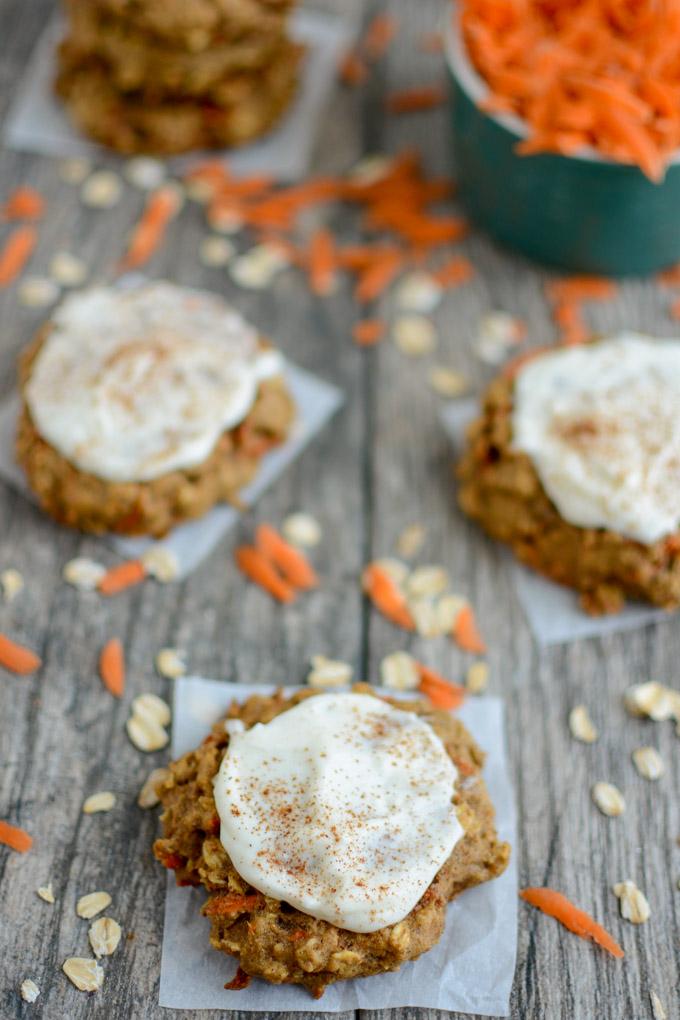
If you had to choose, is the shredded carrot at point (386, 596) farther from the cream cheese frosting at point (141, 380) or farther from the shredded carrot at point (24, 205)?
the shredded carrot at point (24, 205)

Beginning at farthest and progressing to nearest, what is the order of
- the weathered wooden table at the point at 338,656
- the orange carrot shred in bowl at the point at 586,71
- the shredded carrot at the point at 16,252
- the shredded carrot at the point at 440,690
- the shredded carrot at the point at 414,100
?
the shredded carrot at the point at 414,100 < the shredded carrot at the point at 16,252 < the orange carrot shred in bowl at the point at 586,71 < the shredded carrot at the point at 440,690 < the weathered wooden table at the point at 338,656

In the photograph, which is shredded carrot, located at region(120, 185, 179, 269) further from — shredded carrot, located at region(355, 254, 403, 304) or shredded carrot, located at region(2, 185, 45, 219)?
shredded carrot, located at region(355, 254, 403, 304)

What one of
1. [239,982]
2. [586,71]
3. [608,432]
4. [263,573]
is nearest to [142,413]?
[263,573]

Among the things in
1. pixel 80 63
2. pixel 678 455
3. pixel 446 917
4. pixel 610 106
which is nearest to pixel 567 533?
pixel 678 455

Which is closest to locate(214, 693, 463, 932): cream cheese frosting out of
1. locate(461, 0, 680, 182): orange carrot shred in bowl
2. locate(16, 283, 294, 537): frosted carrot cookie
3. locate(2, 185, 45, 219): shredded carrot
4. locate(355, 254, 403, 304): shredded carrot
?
locate(16, 283, 294, 537): frosted carrot cookie

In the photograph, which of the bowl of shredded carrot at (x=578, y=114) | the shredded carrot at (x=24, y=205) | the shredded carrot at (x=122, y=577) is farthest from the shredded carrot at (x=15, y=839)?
the bowl of shredded carrot at (x=578, y=114)

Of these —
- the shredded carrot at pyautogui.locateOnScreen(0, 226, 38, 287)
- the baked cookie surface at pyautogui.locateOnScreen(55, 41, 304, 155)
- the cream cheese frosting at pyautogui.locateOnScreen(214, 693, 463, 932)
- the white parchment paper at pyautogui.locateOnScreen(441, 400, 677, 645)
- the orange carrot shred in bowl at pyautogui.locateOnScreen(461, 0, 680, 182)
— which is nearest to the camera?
the cream cheese frosting at pyautogui.locateOnScreen(214, 693, 463, 932)

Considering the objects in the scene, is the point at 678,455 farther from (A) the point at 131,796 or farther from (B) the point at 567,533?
(A) the point at 131,796
